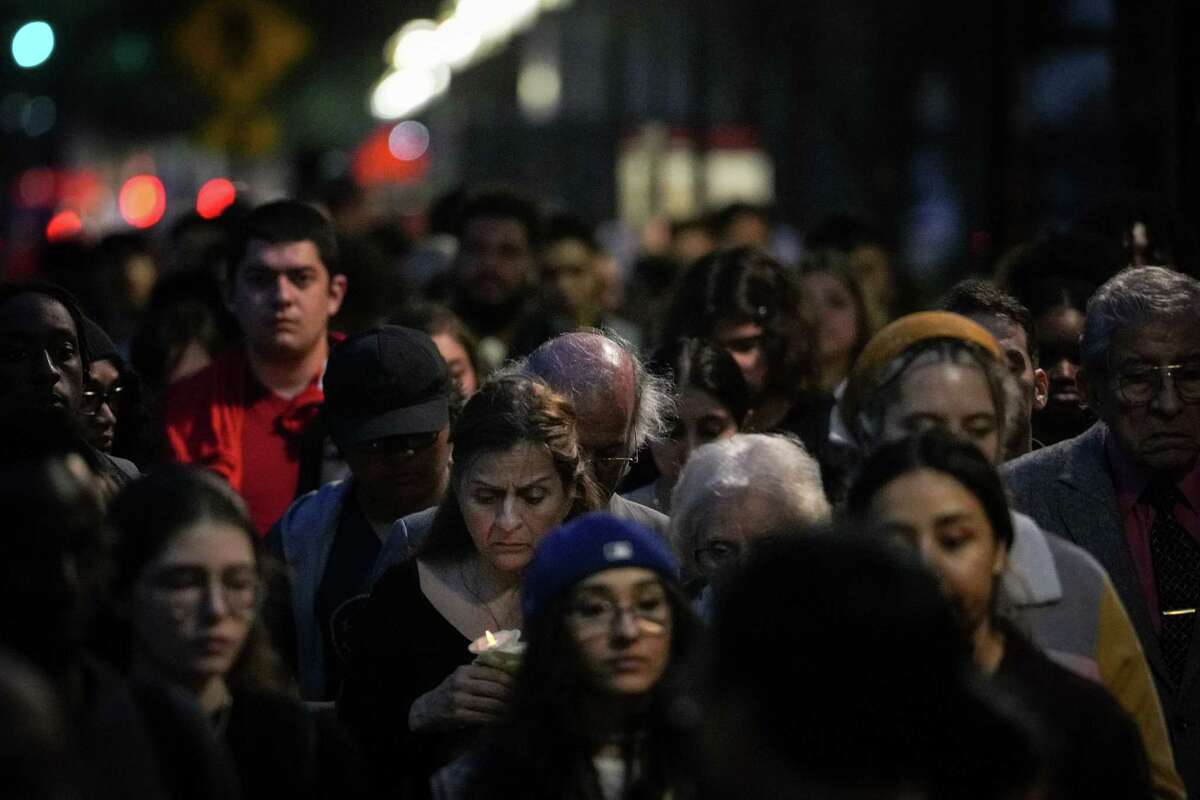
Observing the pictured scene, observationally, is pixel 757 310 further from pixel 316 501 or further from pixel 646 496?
pixel 316 501

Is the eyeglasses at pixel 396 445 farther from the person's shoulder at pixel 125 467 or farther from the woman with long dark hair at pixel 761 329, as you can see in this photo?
the woman with long dark hair at pixel 761 329

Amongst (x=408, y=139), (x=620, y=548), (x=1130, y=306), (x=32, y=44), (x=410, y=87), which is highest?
(x=32, y=44)

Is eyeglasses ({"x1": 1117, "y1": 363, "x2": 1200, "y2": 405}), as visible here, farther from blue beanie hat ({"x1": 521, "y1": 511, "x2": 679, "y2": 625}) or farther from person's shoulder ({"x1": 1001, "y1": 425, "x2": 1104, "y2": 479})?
blue beanie hat ({"x1": 521, "y1": 511, "x2": 679, "y2": 625})

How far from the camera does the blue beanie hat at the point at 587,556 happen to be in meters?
6.04

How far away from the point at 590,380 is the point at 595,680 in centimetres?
234

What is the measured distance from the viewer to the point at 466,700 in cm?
658

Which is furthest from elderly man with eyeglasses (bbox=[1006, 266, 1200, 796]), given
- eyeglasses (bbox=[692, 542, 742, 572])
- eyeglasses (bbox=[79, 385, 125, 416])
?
eyeglasses (bbox=[79, 385, 125, 416])

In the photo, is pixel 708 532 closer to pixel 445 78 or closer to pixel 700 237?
pixel 700 237

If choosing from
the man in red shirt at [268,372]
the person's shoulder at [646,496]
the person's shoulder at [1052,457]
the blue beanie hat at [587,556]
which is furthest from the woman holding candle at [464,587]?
the man in red shirt at [268,372]

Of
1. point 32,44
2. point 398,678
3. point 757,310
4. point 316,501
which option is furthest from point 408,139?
point 398,678

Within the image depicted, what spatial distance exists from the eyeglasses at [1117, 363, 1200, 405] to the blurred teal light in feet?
65.4

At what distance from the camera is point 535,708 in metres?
5.86

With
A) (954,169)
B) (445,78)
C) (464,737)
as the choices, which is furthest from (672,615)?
(445,78)

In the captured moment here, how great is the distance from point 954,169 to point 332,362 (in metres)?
16.1
